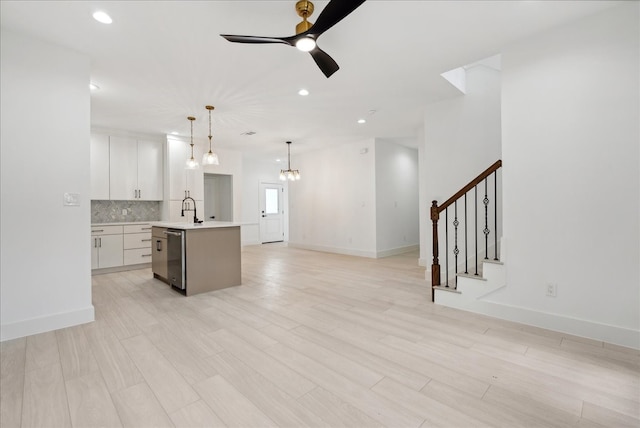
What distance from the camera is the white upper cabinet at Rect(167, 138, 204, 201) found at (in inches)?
248

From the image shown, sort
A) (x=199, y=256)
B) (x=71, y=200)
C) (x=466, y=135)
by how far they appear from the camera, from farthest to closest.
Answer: (x=466, y=135)
(x=199, y=256)
(x=71, y=200)

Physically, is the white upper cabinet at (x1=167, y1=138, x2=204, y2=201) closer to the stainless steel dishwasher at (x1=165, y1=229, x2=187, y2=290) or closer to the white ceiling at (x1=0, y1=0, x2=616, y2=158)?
the white ceiling at (x1=0, y1=0, x2=616, y2=158)

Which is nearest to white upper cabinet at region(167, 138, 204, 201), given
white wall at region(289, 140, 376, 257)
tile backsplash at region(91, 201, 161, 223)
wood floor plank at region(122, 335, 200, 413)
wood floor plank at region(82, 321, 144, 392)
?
tile backsplash at region(91, 201, 161, 223)

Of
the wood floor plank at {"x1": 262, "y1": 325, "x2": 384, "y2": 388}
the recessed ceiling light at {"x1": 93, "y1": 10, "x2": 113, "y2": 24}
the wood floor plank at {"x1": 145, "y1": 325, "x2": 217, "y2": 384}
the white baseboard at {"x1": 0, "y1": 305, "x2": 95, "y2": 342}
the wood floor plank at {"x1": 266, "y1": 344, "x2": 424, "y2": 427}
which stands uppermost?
the recessed ceiling light at {"x1": 93, "y1": 10, "x2": 113, "y2": 24}

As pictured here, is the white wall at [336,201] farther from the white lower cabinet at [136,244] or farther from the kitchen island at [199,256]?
the white lower cabinet at [136,244]

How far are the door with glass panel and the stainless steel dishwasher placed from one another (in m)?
5.29

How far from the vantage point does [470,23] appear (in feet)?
8.57

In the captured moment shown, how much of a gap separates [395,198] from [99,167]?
6.39m

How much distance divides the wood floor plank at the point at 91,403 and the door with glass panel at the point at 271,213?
7.60 metres

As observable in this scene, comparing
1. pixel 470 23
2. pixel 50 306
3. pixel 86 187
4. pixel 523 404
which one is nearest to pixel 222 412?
pixel 523 404

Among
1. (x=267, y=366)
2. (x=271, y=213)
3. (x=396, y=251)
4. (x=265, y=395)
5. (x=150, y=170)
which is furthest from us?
(x=271, y=213)

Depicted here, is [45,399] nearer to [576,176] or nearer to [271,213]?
A: [576,176]

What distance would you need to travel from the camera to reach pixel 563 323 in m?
2.66

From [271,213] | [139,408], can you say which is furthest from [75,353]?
[271,213]
